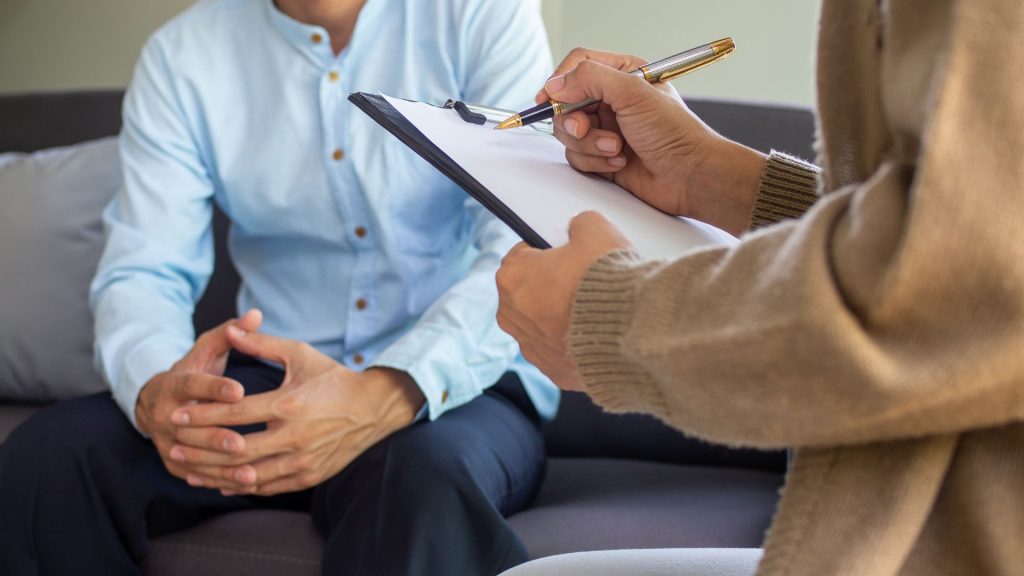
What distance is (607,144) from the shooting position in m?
0.89

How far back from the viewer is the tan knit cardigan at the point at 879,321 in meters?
0.48

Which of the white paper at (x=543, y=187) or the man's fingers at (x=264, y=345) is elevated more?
the white paper at (x=543, y=187)

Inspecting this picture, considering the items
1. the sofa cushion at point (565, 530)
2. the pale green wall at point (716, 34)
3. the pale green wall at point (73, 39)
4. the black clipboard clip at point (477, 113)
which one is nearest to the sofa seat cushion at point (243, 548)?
the sofa cushion at point (565, 530)

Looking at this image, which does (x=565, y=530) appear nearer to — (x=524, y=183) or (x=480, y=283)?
(x=480, y=283)

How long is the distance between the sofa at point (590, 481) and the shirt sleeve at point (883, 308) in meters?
0.65

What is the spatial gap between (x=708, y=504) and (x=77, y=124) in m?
1.42

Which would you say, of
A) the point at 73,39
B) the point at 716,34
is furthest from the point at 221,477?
the point at 73,39

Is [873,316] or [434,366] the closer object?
[873,316]

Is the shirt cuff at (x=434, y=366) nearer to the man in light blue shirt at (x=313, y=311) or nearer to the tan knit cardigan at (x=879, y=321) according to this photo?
the man in light blue shirt at (x=313, y=311)

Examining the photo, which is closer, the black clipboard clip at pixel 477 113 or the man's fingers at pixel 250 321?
the black clipboard clip at pixel 477 113

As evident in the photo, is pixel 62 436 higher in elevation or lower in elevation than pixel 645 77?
lower

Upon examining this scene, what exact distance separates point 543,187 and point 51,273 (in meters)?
1.26

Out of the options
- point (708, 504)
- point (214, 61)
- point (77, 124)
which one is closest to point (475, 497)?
point (708, 504)

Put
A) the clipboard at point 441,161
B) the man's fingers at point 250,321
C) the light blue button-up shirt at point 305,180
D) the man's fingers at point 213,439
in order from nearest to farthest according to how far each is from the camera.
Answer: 1. the clipboard at point 441,161
2. the man's fingers at point 213,439
3. the man's fingers at point 250,321
4. the light blue button-up shirt at point 305,180
